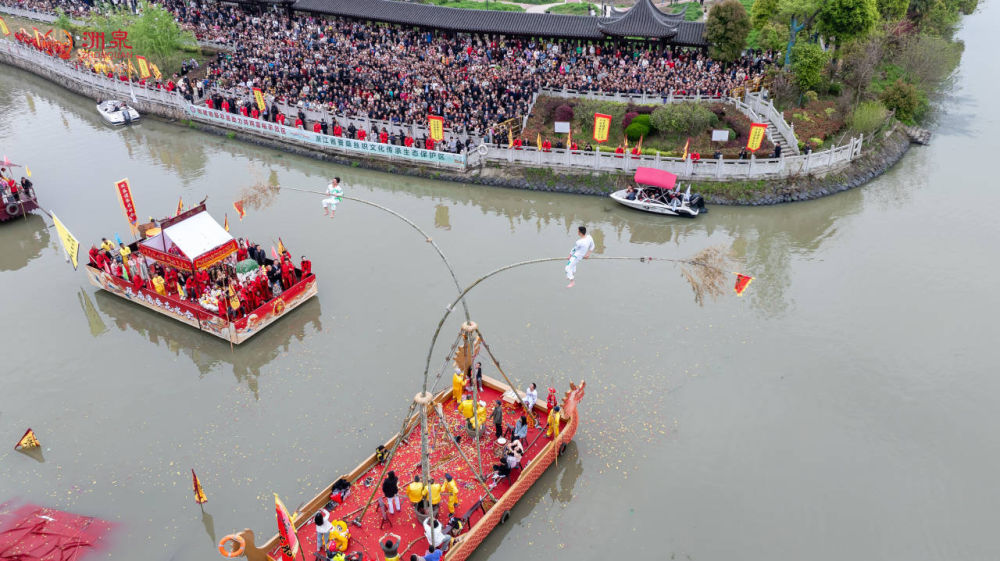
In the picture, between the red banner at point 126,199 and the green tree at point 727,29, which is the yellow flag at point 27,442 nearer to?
the red banner at point 126,199

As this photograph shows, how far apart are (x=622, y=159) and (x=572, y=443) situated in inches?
653

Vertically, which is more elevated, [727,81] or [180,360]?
[727,81]

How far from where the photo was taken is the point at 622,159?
30.9 m

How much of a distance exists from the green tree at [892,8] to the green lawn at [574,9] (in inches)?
871

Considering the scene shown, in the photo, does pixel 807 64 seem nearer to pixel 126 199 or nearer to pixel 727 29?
pixel 727 29

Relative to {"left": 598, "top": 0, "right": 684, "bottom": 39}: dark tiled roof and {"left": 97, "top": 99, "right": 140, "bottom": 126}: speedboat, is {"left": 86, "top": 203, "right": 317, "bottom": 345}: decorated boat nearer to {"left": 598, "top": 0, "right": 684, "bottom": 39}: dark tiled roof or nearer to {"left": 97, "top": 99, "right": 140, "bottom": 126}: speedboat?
{"left": 97, "top": 99, "right": 140, "bottom": 126}: speedboat

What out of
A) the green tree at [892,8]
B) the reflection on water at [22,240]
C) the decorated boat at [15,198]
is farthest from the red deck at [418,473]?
the green tree at [892,8]

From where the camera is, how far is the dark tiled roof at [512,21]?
125 ft

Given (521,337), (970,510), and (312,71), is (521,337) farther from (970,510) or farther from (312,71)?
(312,71)

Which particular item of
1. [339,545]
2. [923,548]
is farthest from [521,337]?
[923,548]

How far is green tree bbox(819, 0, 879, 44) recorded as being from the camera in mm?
33906

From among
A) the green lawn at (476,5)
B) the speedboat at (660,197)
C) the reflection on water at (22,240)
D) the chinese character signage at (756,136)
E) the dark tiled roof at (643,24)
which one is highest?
the dark tiled roof at (643,24)

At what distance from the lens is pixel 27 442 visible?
1745 cm

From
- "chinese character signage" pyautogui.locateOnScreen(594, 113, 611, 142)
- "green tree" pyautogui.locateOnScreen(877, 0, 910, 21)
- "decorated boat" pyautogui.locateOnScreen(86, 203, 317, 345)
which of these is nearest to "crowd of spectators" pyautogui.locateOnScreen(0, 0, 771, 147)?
"chinese character signage" pyautogui.locateOnScreen(594, 113, 611, 142)
